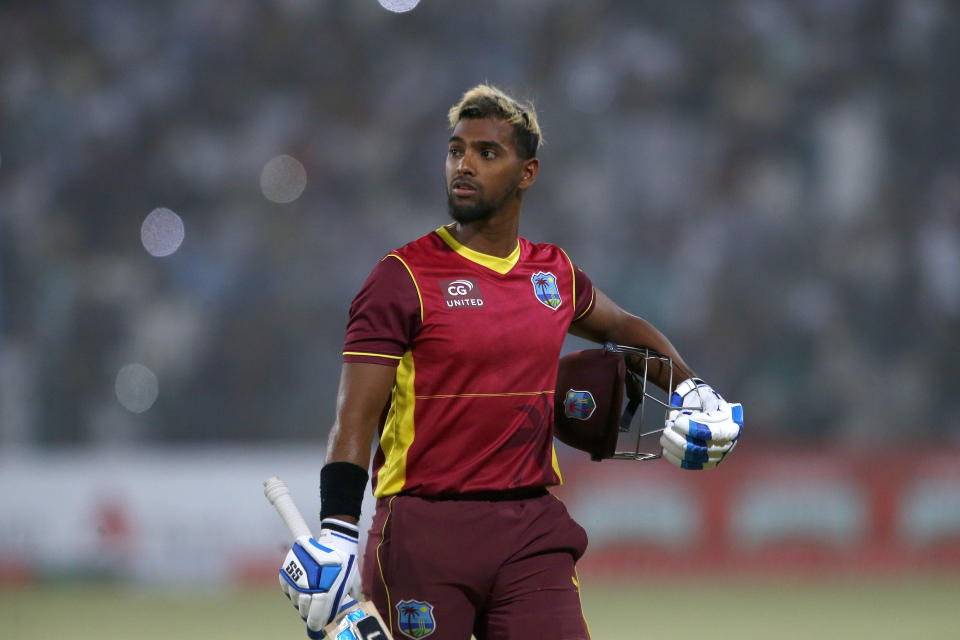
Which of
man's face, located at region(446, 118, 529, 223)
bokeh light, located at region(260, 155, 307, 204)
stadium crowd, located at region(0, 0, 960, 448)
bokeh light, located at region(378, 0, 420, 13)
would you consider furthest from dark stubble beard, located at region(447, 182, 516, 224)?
bokeh light, located at region(378, 0, 420, 13)

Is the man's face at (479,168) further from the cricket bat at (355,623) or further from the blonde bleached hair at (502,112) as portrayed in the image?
the cricket bat at (355,623)

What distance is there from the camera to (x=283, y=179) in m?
12.1

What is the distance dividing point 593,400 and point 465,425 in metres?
0.67

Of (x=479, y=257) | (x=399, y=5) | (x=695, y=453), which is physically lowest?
(x=695, y=453)

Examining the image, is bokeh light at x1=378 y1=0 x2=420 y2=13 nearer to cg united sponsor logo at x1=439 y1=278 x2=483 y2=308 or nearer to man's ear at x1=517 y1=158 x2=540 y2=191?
man's ear at x1=517 y1=158 x2=540 y2=191

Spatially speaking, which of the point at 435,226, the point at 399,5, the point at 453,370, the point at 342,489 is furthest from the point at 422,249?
the point at 399,5

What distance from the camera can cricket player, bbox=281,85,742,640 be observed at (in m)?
3.48

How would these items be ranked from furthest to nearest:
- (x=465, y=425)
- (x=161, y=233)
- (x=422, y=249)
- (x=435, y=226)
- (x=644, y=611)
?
(x=435, y=226)
(x=161, y=233)
(x=644, y=611)
(x=422, y=249)
(x=465, y=425)

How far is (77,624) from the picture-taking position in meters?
8.04

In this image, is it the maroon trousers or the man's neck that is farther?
the man's neck

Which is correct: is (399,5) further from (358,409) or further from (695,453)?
(358,409)

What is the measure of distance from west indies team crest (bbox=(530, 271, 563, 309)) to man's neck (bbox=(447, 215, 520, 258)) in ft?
0.44

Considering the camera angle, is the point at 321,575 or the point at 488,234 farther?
the point at 488,234

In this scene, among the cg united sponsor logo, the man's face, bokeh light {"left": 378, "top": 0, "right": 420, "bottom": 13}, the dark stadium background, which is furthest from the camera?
bokeh light {"left": 378, "top": 0, "right": 420, "bottom": 13}
